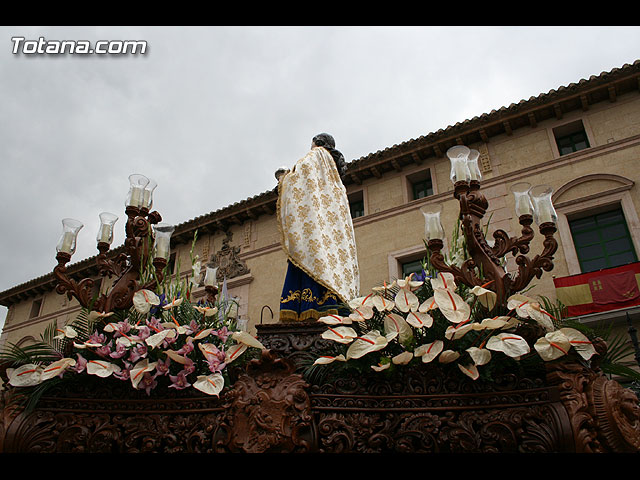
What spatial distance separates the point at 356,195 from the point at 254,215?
425cm

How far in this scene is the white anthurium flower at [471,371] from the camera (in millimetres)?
2002

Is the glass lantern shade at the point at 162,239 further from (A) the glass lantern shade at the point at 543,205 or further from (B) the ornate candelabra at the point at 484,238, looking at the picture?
(A) the glass lantern shade at the point at 543,205

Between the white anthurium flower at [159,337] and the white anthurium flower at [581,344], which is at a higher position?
the white anthurium flower at [159,337]

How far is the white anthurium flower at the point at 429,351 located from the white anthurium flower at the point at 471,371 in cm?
12

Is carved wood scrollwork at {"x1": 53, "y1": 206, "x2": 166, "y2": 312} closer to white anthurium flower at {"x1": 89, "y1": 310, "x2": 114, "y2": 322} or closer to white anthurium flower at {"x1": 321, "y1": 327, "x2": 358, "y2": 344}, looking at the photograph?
white anthurium flower at {"x1": 89, "y1": 310, "x2": 114, "y2": 322}

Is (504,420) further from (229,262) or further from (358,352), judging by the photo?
(229,262)

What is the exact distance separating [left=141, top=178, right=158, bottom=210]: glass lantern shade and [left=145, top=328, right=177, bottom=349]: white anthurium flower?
1.38m

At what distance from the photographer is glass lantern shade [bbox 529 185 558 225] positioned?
3091mm

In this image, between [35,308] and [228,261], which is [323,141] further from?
[35,308]

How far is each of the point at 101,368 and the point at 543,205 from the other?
2888 mm

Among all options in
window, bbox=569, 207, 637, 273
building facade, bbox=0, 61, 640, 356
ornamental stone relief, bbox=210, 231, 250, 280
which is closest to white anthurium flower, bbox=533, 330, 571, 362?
building facade, bbox=0, 61, 640, 356

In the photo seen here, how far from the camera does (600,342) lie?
206 cm

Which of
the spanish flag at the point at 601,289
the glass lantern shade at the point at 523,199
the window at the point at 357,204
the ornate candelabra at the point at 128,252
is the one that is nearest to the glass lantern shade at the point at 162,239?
the ornate candelabra at the point at 128,252

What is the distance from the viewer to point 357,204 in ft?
52.9
